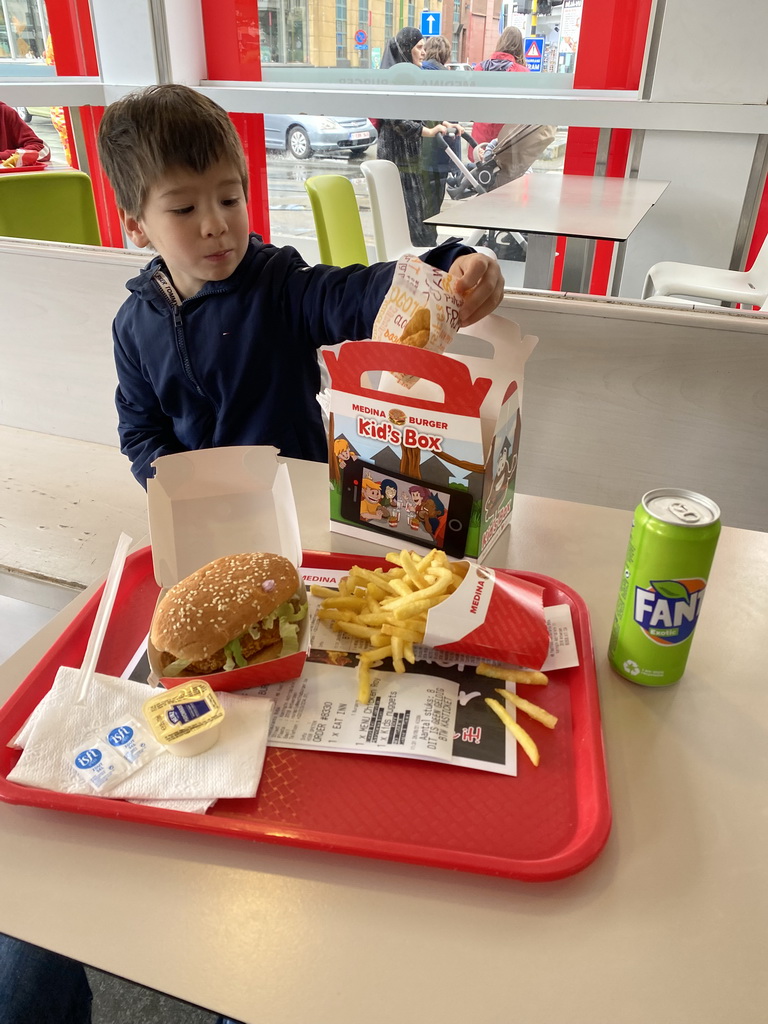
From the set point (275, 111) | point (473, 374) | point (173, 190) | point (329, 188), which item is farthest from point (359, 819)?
point (275, 111)

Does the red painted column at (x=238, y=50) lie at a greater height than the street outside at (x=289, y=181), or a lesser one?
greater

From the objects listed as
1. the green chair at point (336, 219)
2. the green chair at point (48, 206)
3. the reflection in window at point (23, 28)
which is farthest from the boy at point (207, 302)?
the reflection in window at point (23, 28)

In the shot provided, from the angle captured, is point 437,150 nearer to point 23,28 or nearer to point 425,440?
point 23,28

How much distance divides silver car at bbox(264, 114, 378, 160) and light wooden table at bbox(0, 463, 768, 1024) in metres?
5.50

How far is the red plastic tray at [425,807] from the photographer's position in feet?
2.47

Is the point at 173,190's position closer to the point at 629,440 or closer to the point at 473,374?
the point at 473,374

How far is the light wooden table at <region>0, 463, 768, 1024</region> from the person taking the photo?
2.09ft

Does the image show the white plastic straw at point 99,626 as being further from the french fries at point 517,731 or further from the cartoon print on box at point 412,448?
the french fries at point 517,731

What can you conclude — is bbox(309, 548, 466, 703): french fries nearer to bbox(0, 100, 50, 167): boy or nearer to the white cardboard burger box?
the white cardboard burger box

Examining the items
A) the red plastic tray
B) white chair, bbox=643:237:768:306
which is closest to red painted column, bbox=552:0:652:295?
white chair, bbox=643:237:768:306

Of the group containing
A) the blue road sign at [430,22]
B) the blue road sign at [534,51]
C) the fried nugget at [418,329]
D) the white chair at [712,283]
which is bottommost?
the white chair at [712,283]

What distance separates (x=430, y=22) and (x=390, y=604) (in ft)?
17.3

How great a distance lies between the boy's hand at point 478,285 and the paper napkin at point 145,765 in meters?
0.71

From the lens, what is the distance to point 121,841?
0.77 m
